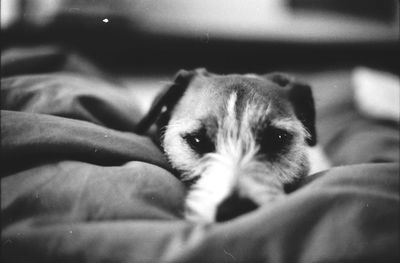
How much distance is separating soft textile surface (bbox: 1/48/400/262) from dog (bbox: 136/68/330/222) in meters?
0.13

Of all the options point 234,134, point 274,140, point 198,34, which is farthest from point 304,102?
point 198,34

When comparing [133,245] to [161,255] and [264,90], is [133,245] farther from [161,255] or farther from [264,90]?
[264,90]

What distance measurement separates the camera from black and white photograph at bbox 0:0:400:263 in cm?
76

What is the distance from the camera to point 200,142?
4.47 feet

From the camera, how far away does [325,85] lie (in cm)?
259

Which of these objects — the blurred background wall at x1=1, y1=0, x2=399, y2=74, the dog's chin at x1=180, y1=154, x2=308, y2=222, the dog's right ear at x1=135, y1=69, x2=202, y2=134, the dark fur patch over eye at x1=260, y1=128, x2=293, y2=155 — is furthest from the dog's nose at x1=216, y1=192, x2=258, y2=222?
the blurred background wall at x1=1, y1=0, x2=399, y2=74

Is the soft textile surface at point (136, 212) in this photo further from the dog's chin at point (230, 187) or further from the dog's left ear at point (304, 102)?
the dog's left ear at point (304, 102)

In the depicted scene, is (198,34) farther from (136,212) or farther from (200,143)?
(136,212)

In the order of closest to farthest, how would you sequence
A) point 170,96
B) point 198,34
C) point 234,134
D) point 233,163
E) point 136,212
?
1. point 136,212
2. point 233,163
3. point 234,134
4. point 170,96
5. point 198,34

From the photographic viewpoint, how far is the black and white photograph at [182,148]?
759 mm

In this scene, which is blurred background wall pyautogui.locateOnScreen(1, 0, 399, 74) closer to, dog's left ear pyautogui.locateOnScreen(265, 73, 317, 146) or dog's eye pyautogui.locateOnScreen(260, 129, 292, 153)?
dog's left ear pyautogui.locateOnScreen(265, 73, 317, 146)

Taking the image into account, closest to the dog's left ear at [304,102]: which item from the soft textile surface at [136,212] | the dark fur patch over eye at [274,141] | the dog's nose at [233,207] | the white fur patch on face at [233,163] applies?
the white fur patch on face at [233,163]

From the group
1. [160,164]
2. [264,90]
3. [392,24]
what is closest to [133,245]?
[160,164]

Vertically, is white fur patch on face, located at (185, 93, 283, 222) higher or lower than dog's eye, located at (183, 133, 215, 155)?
higher
